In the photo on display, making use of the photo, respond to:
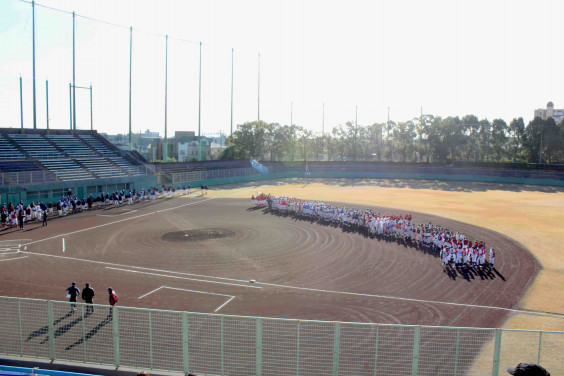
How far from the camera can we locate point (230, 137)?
255 feet

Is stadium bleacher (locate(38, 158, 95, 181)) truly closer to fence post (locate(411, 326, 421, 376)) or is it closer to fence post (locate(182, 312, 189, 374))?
fence post (locate(182, 312, 189, 374))

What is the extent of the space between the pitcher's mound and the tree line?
2031 inches

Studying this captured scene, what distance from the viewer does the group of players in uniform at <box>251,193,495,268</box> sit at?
786 inches

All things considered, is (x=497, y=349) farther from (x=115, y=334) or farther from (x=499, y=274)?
(x=499, y=274)

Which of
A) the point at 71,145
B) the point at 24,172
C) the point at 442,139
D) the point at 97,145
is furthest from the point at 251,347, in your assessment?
the point at 442,139

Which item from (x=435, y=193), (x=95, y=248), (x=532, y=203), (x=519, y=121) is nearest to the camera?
(x=95, y=248)

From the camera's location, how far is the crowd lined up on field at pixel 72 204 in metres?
29.8

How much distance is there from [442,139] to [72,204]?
218 feet

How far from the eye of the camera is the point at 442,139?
7838 centimetres

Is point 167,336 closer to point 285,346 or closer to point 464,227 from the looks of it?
point 285,346

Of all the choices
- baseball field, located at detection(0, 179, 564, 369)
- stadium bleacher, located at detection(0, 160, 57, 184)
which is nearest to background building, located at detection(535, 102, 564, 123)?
baseball field, located at detection(0, 179, 564, 369)

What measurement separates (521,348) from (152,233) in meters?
22.3

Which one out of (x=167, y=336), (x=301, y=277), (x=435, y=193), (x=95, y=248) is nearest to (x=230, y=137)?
(x=435, y=193)

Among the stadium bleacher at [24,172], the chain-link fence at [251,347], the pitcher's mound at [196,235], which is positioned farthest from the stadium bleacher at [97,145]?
the chain-link fence at [251,347]
